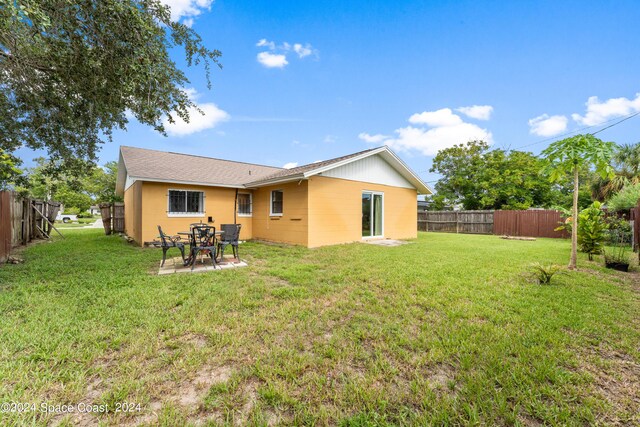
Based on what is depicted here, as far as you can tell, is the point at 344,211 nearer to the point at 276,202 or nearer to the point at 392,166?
the point at 276,202

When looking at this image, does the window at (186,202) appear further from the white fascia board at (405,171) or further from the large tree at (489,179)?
the large tree at (489,179)

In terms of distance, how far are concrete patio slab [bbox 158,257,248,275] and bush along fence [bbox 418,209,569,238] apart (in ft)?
49.9

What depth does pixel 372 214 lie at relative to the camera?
11.9 metres

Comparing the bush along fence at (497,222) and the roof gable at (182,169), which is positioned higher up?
the roof gable at (182,169)

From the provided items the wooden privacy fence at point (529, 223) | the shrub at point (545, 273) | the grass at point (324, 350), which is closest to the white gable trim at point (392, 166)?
the grass at point (324, 350)

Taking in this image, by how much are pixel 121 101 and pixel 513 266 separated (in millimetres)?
10147

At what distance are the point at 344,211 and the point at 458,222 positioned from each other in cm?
1152

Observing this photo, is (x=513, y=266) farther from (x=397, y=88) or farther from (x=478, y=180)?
(x=478, y=180)

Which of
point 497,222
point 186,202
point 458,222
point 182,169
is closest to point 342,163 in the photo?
point 186,202

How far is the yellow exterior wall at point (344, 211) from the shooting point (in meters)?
9.71

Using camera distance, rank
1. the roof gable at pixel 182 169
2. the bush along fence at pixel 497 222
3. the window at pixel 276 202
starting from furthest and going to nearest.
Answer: the bush along fence at pixel 497 222
the window at pixel 276 202
the roof gable at pixel 182 169

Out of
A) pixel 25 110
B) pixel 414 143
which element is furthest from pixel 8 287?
pixel 414 143

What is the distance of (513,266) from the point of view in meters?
6.43

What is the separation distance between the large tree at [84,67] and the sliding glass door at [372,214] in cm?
776
